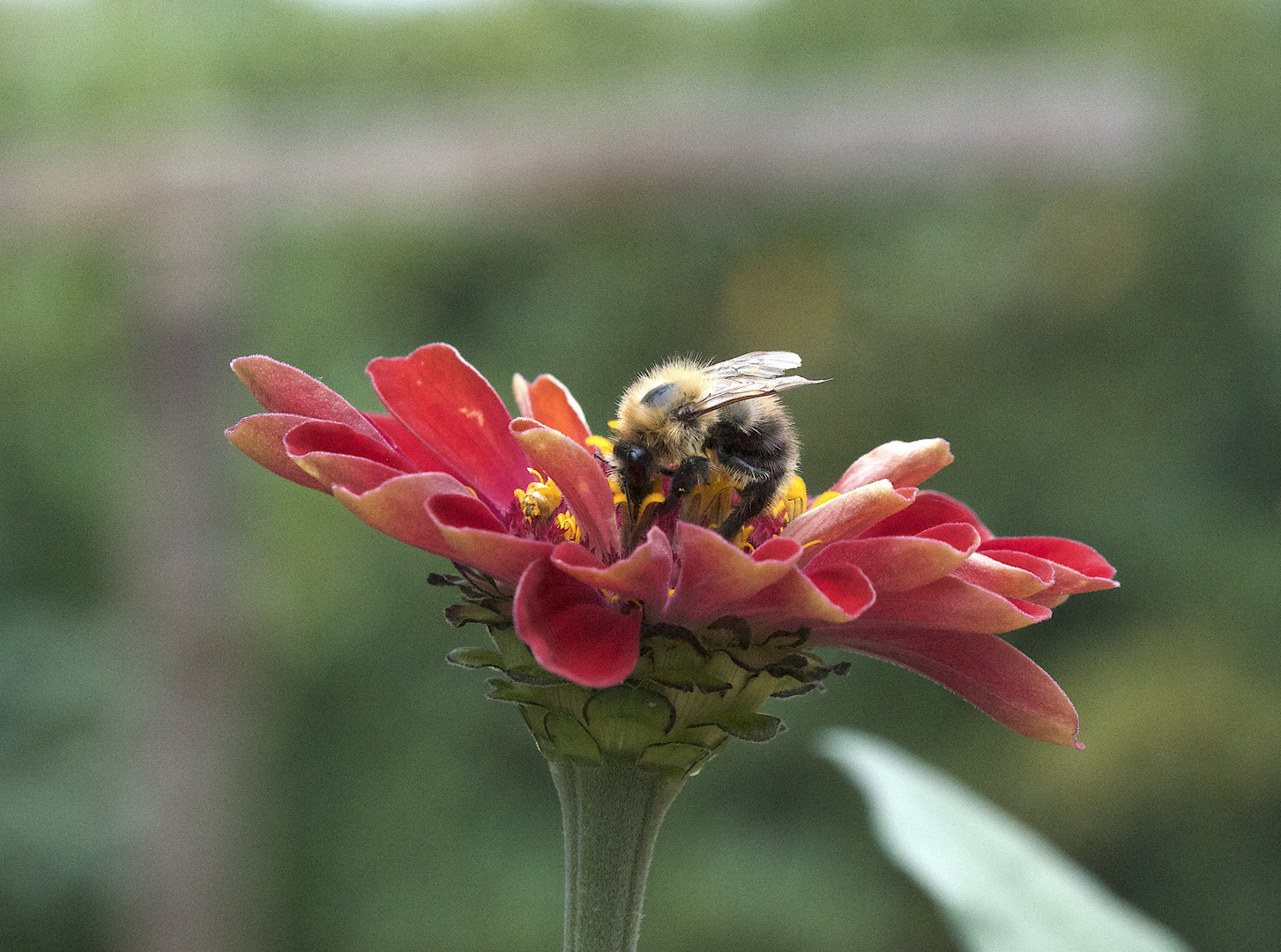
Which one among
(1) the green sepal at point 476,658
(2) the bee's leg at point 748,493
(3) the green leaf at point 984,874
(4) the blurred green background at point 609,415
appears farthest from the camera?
(4) the blurred green background at point 609,415

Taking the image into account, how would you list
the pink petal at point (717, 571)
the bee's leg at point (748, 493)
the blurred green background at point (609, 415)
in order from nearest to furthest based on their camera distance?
the pink petal at point (717, 571)
the bee's leg at point (748, 493)
the blurred green background at point (609, 415)

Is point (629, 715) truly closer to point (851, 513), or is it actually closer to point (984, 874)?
point (851, 513)

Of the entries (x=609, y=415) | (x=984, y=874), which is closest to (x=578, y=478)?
(x=984, y=874)

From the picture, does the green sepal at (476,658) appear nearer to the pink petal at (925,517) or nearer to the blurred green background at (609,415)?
A: the pink petal at (925,517)

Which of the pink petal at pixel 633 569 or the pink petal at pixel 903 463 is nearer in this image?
the pink petal at pixel 633 569

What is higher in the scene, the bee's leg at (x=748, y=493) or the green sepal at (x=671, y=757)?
the bee's leg at (x=748, y=493)

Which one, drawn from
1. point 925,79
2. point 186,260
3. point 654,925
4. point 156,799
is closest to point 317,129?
point 186,260

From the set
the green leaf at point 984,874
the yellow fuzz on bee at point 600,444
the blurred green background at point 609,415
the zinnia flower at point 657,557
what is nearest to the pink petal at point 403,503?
the zinnia flower at point 657,557

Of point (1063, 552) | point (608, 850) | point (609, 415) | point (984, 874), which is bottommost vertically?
point (609, 415)

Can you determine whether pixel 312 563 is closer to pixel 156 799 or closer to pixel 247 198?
pixel 156 799
